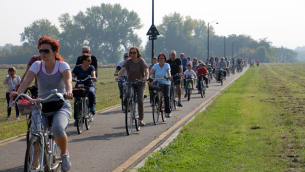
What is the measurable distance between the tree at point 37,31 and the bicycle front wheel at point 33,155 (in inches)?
4936

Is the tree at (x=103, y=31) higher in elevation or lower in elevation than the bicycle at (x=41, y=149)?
higher

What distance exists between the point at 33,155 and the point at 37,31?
12849 cm

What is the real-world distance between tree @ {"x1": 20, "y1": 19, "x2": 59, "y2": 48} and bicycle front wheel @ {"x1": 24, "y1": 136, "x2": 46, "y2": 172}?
125364 millimetres

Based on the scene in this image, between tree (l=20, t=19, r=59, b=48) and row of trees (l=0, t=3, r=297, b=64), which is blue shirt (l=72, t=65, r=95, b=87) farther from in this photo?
tree (l=20, t=19, r=59, b=48)

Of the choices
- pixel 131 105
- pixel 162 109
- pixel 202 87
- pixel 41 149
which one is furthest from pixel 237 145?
pixel 202 87

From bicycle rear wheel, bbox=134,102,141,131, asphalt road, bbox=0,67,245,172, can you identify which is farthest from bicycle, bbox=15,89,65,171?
bicycle rear wheel, bbox=134,102,141,131

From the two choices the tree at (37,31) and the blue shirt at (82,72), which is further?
the tree at (37,31)

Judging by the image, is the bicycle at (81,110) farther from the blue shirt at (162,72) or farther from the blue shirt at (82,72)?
the blue shirt at (162,72)

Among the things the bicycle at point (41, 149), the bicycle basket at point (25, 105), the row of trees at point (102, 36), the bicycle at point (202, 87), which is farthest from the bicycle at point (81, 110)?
the row of trees at point (102, 36)

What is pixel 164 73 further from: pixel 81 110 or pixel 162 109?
pixel 81 110

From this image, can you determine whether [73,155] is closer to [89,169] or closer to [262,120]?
[89,169]

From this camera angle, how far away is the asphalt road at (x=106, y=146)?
6.67 metres

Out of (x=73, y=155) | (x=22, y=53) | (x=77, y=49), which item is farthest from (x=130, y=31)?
(x=73, y=155)

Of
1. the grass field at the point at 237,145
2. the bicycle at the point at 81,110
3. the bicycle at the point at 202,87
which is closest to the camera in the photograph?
the grass field at the point at 237,145
